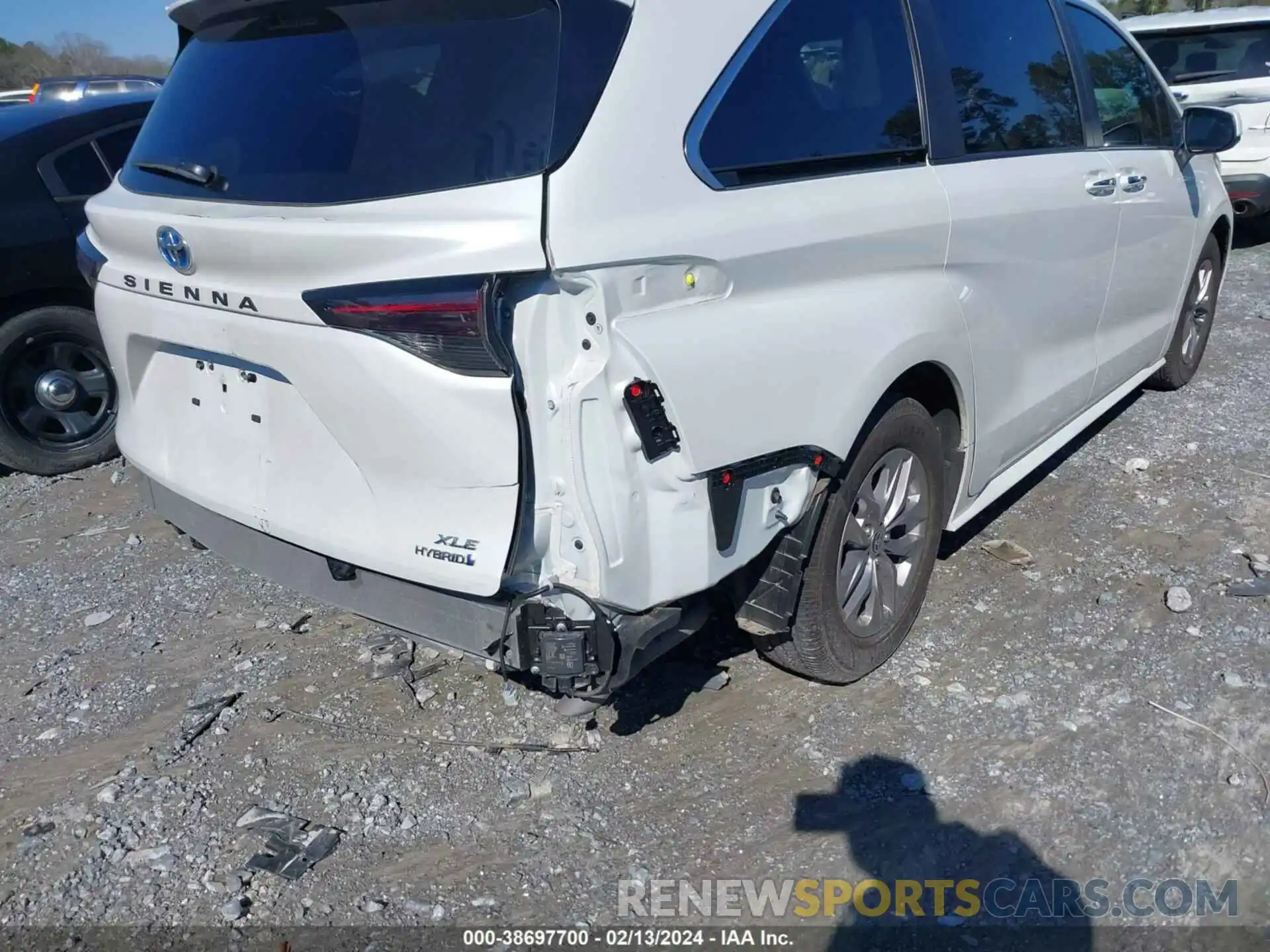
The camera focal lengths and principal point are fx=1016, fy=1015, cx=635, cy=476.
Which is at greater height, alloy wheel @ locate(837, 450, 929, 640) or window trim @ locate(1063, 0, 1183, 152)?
window trim @ locate(1063, 0, 1183, 152)

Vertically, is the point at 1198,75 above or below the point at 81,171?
above

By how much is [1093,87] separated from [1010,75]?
75 cm

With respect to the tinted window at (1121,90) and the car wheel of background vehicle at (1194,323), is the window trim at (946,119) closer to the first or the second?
the tinted window at (1121,90)

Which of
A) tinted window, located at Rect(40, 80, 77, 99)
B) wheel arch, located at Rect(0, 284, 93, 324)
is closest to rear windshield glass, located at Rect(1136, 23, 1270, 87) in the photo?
wheel arch, located at Rect(0, 284, 93, 324)

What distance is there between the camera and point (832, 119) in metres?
2.73

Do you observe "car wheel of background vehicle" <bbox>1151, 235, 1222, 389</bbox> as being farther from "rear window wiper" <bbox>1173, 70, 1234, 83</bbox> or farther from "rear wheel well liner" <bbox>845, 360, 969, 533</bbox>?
"rear window wiper" <bbox>1173, 70, 1234, 83</bbox>

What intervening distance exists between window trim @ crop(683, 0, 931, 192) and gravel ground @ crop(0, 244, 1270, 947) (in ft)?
5.24

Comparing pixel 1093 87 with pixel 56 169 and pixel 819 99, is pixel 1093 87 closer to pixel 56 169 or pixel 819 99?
pixel 819 99

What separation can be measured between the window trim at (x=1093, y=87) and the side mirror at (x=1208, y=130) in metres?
0.06

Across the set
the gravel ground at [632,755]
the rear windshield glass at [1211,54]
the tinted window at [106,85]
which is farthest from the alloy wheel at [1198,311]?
the tinted window at [106,85]

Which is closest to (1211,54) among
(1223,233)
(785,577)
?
(1223,233)

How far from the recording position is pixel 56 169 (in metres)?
5.09

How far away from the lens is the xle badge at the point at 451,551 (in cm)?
228

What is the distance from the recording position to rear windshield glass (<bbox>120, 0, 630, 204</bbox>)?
2.16 metres
